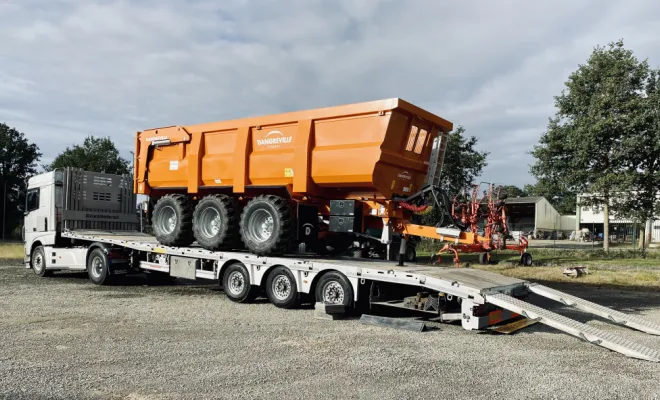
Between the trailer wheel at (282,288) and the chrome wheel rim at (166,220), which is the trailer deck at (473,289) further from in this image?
the chrome wheel rim at (166,220)

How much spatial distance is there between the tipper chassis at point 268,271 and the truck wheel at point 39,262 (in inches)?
1.1

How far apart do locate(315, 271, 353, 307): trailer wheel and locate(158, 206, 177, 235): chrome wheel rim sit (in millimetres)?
4467

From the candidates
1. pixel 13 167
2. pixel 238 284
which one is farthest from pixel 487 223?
pixel 13 167

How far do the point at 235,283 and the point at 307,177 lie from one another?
2650 millimetres

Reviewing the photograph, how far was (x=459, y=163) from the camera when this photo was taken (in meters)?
26.9

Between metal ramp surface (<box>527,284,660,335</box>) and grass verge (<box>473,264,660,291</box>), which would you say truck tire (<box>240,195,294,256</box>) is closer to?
metal ramp surface (<box>527,284,660,335</box>)

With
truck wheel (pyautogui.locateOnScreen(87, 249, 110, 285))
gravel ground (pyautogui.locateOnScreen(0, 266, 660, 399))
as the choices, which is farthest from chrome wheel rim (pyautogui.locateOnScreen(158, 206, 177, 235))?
gravel ground (pyautogui.locateOnScreen(0, 266, 660, 399))

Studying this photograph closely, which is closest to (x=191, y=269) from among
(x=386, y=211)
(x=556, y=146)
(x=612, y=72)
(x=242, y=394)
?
(x=386, y=211)

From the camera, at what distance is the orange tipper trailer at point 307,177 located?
913cm

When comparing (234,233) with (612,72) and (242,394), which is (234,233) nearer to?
(242,394)

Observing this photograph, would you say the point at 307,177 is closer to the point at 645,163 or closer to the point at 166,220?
the point at 166,220

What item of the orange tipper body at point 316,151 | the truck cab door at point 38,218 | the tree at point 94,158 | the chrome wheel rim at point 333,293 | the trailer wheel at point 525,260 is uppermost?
the tree at point 94,158

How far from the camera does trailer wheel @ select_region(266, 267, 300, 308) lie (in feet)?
30.6

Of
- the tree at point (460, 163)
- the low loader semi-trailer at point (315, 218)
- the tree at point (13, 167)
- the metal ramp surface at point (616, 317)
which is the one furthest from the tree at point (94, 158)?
the metal ramp surface at point (616, 317)
